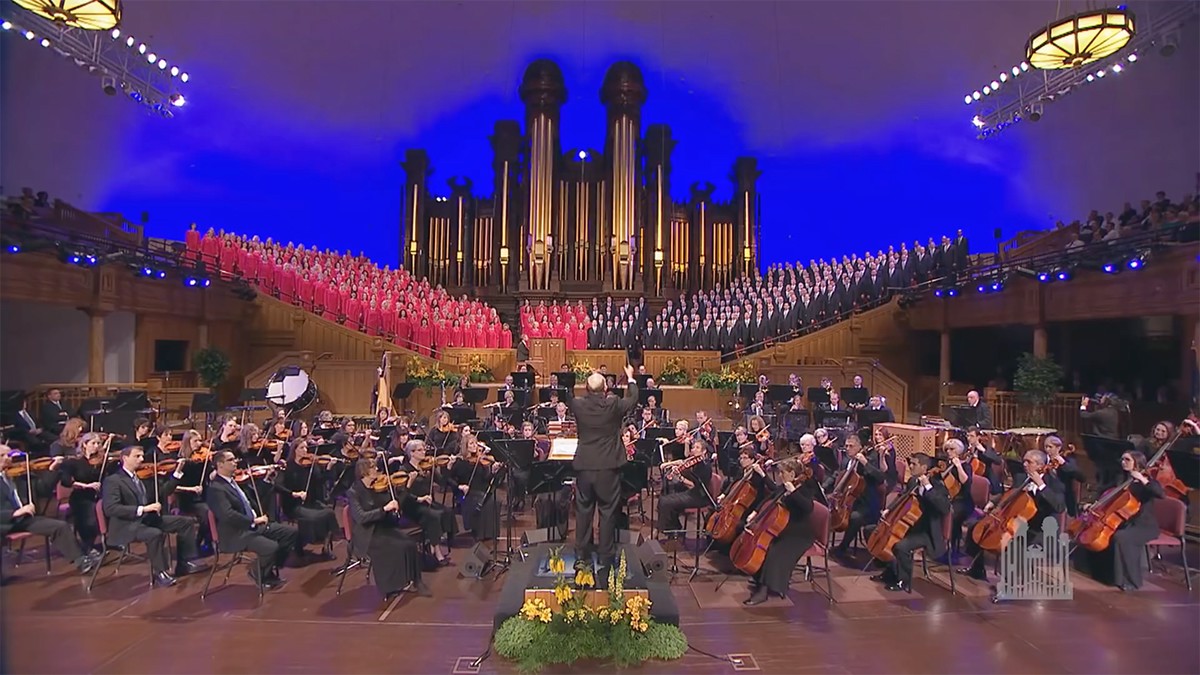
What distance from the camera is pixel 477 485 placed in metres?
6.34

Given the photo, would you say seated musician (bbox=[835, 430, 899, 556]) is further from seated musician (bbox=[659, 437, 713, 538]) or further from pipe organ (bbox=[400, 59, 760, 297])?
pipe organ (bbox=[400, 59, 760, 297])

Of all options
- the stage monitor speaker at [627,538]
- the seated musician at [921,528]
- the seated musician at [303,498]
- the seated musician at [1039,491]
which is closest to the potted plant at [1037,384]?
the seated musician at [1039,491]

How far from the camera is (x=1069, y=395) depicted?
35.7ft

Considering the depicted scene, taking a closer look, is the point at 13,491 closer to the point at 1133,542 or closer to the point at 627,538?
the point at 627,538

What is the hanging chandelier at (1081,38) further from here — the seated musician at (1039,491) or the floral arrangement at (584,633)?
the floral arrangement at (584,633)

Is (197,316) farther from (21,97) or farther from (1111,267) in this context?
(1111,267)

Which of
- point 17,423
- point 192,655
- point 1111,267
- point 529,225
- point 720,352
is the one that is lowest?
point 192,655

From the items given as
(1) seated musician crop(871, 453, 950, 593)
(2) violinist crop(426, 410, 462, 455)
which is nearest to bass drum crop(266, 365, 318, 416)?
(2) violinist crop(426, 410, 462, 455)

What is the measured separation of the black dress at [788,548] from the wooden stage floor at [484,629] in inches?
6.7

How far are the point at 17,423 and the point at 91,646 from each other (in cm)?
565

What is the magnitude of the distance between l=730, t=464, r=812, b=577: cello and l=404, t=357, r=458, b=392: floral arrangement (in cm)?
866

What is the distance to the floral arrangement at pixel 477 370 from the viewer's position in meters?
14.1

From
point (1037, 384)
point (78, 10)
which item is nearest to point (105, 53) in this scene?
point (78, 10)

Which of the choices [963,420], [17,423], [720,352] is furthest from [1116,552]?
[17,423]
